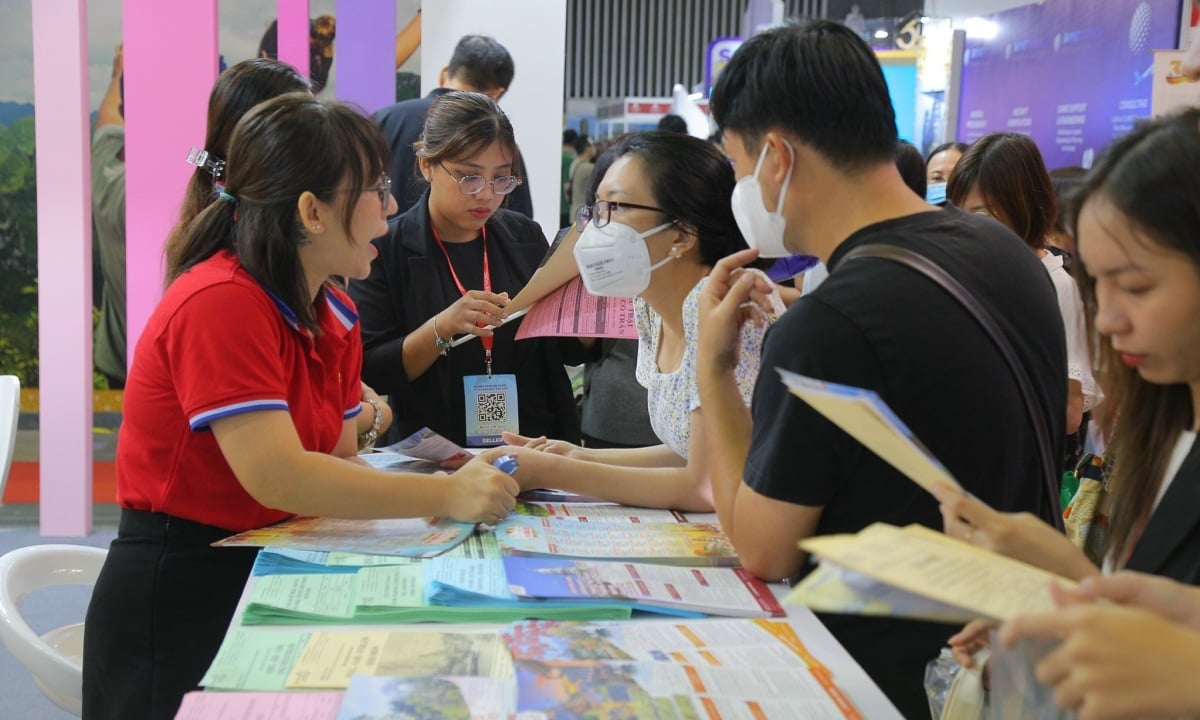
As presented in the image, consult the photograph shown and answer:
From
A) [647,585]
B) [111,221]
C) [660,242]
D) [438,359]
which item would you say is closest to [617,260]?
[660,242]

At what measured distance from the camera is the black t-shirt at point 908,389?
1317 millimetres

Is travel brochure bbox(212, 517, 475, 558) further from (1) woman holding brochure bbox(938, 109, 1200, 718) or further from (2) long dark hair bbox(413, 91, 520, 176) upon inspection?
(2) long dark hair bbox(413, 91, 520, 176)

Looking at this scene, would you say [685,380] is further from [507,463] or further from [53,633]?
[53,633]

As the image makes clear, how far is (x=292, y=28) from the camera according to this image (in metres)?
4.82

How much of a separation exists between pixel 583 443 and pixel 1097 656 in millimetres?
2312

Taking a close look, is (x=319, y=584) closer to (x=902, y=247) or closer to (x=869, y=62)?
(x=902, y=247)

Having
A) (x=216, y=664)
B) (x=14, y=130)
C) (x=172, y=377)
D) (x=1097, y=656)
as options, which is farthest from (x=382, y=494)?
(x=14, y=130)

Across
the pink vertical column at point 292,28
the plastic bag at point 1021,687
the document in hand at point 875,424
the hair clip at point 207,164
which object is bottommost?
the plastic bag at point 1021,687

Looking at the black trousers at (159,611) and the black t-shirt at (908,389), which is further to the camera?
the black trousers at (159,611)

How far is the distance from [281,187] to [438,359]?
1002mm

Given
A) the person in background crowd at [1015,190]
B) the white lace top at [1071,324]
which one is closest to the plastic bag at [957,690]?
the white lace top at [1071,324]

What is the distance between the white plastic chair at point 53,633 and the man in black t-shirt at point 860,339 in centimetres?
111

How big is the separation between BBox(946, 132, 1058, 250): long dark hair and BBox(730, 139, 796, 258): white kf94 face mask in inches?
67.8

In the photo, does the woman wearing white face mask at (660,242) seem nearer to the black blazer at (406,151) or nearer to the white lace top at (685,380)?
the white lace top at (685,380)
